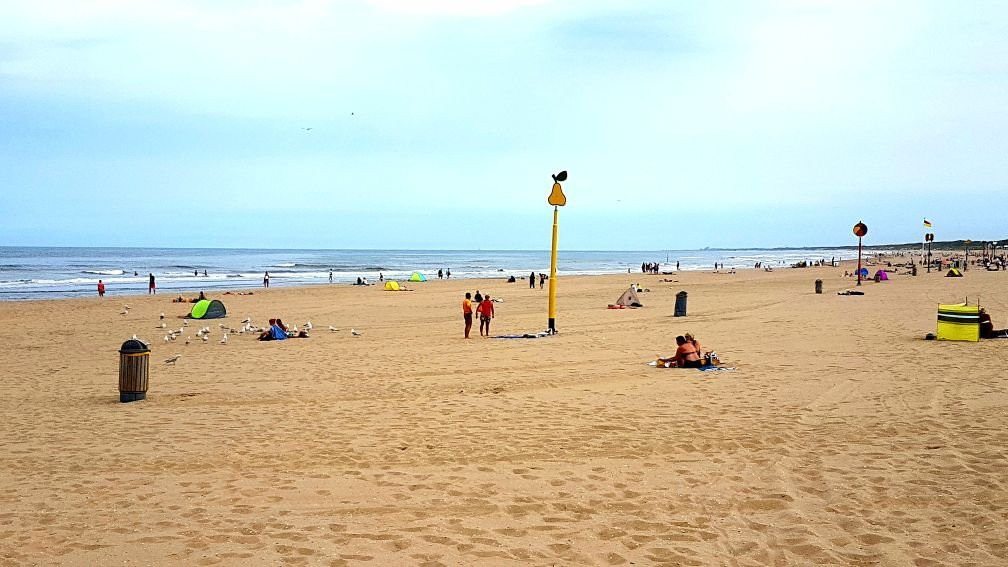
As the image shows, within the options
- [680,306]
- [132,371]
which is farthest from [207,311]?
[680,306]

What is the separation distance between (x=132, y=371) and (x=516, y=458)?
6027mm

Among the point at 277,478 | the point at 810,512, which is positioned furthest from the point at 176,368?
the point at 810,512

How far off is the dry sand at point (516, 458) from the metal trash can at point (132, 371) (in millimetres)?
367

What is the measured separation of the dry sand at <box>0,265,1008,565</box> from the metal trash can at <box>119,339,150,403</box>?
1.21 ft

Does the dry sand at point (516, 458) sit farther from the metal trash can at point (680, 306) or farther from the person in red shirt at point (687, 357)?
the metal trash can at point (680, 306)

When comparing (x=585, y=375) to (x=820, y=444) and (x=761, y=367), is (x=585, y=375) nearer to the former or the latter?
(x=761, y=367)

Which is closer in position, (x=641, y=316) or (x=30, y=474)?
(x=30, y=474)

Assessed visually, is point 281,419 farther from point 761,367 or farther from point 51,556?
point 761,367

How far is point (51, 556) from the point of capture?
461 cm

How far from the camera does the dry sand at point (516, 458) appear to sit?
4770 mm

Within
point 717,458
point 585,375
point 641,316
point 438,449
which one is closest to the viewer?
point 717,458

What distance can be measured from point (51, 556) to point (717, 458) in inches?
210

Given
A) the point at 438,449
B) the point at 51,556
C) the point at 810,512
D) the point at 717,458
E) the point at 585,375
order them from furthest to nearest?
the point at 585,375, the point at 438,449, the point at 717,458, the point at 810,512, the point at 51,556

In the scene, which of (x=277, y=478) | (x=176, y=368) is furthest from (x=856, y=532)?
(x=176, y=368)
